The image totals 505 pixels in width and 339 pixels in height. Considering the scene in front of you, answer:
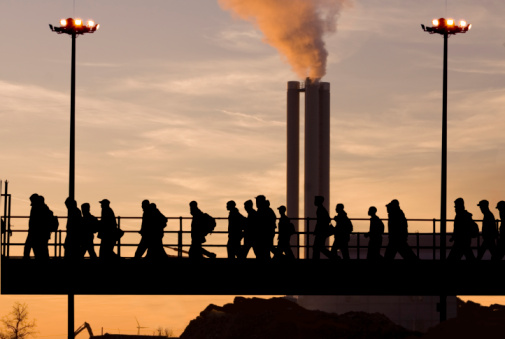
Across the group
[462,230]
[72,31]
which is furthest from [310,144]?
[462,230]

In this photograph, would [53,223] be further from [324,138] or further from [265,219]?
[324,138]

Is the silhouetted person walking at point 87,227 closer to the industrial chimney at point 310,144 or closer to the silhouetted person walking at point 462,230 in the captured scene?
the silhouetted person walking at point 462,230

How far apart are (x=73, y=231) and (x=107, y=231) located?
33.5 inches

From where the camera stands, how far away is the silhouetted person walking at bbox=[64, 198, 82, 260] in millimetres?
26172

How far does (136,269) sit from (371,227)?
5593 mm

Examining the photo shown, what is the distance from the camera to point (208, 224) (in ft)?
85.4

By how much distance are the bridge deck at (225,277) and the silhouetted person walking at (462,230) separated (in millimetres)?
448

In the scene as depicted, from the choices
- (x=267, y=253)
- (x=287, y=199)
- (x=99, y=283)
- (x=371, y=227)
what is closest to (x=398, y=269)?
(x=371, y=227)

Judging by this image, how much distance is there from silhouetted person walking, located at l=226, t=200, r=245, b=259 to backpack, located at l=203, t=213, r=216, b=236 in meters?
0.39

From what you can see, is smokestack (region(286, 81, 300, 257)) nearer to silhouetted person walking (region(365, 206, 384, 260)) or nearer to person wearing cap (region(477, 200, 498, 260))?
person wearing cap (region(477, 200, 498, 260))

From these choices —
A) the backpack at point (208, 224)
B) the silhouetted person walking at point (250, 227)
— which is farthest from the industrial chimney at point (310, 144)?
the backpack at point (208, 224)

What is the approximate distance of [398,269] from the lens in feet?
90.9

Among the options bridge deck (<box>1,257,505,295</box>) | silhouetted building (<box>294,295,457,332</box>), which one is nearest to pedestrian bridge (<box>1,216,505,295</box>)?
bridge deck (<box>1,257,505,295</box>)

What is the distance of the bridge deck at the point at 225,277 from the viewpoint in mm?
26734
